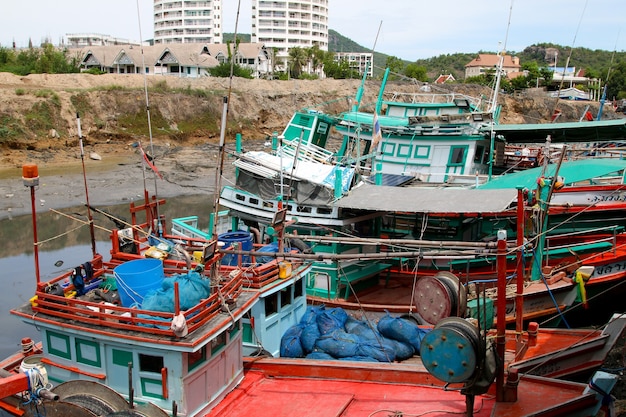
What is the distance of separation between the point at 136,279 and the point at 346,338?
4.28m

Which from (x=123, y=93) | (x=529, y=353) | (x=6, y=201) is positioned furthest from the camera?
(x=123, y=93)

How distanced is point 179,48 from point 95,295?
2829 inches

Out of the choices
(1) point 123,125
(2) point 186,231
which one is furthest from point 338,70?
(2) point 186,231

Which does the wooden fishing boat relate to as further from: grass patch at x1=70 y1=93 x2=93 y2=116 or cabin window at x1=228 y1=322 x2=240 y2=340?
grass patch at x1=70 y1=93 x2=93 y2=116

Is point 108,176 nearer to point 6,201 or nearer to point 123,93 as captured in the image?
point 6,201

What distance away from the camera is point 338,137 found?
185 feet

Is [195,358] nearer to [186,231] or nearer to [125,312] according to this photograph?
[125,312]

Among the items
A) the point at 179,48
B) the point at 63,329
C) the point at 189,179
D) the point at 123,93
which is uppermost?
the point at 179,48

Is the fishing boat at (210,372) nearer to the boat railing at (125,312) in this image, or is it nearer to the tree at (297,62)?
the boat railing at (125,312)

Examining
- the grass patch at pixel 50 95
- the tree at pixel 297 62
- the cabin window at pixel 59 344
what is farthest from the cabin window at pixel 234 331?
the tree at pixel 297 62

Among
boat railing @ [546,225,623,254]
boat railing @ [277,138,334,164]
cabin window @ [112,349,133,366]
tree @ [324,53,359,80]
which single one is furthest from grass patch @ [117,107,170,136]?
cabin window @ [112,349,133,366]

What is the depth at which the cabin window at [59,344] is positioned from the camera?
28.1 feet

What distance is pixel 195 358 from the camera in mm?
8102

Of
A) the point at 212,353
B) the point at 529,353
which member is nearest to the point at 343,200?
the point at 529,353
